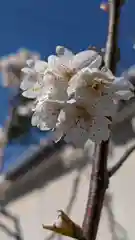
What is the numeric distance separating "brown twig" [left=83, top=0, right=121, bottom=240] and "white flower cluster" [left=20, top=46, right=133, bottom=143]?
1cm

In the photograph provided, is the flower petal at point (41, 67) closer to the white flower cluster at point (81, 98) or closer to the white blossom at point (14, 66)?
the white flower cluster at point (81, 98)

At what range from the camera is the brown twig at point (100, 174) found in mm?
418

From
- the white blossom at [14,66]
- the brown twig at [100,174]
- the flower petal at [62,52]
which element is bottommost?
the brown twig at [100,174]

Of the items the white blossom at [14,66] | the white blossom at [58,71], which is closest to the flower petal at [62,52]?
the white blossom at [58,71]

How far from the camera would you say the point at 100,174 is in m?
0.44

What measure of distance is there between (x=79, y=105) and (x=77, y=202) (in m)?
0.87

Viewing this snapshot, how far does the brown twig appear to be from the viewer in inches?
16.5

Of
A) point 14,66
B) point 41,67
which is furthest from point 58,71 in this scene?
point 14,66

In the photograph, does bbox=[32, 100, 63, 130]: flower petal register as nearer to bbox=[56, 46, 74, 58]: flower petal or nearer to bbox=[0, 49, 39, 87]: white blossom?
bbox=[56, 46, 74, 58]: flower petal

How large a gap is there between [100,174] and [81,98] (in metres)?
0.08

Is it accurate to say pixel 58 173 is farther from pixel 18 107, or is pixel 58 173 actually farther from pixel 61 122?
pixel 61 122

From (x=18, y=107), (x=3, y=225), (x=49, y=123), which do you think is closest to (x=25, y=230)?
(x=3, y=225)

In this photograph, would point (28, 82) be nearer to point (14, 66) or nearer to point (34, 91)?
point (34, 91)

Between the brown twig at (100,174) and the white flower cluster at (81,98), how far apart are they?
0.04 ft
